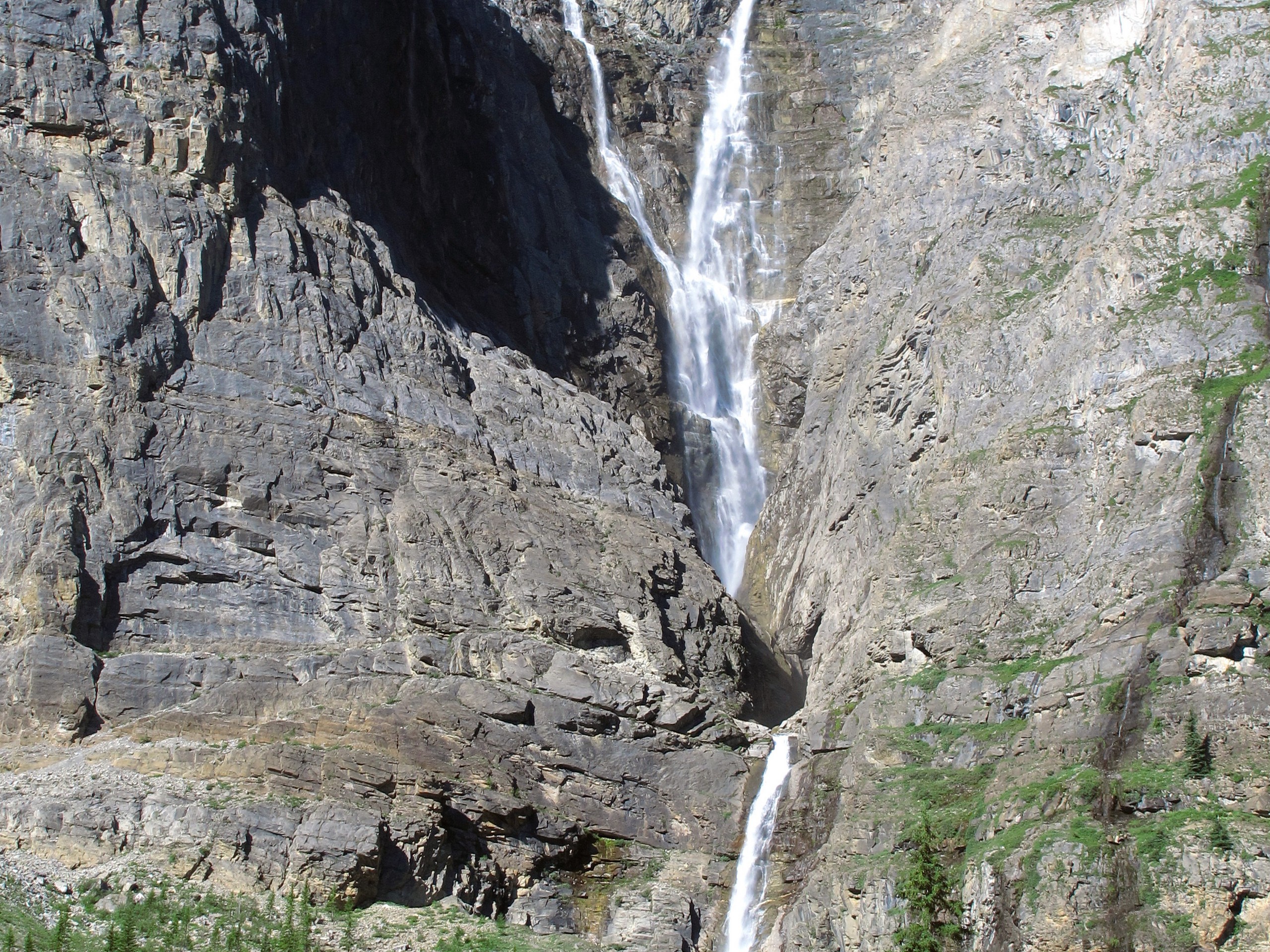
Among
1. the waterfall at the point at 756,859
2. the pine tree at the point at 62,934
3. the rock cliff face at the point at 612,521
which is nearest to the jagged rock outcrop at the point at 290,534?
the rock cliff face at the point at 612,521

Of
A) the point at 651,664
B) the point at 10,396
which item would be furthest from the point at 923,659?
the point at 10,396

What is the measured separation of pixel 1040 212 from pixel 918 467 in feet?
38.7

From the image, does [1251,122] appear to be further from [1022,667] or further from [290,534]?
[290,534]

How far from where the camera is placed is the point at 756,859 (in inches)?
1673

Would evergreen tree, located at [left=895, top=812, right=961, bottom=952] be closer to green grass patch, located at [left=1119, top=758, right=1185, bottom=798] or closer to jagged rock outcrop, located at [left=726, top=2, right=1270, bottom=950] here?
jagged rock outcrop, located at [left=726, top=2, right=1270, bottom=950]

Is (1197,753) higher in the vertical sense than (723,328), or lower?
lower

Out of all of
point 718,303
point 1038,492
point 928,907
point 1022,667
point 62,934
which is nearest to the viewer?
point 62,934

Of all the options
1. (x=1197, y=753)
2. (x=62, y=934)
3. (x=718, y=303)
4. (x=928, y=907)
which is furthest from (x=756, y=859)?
(x=718, y=303)

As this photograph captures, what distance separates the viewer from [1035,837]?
34656 mm

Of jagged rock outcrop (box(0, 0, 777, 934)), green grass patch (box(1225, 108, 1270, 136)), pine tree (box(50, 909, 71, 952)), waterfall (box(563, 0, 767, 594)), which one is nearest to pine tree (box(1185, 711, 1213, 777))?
jagged rock outcrop (box(0, 0, 777, 934))

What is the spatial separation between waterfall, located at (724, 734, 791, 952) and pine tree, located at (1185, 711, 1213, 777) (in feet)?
40.0

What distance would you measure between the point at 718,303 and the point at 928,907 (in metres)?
41.8

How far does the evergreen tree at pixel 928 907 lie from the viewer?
113 feet

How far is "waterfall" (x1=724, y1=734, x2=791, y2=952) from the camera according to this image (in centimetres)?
4091
